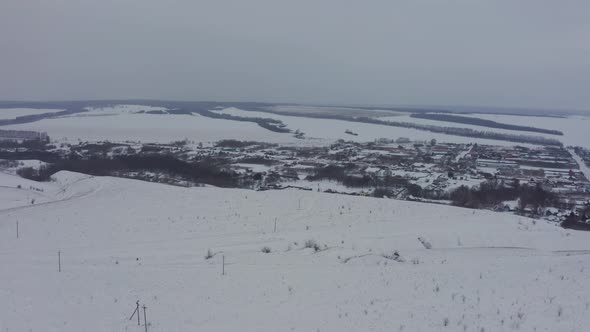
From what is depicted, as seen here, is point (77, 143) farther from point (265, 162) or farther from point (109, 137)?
point (265, 162)

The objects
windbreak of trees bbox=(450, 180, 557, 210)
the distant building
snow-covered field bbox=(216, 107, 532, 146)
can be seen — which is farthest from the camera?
snow-covered field bbox=(216, 107, 532, 146)

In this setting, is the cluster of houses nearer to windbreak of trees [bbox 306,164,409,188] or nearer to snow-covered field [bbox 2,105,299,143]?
snow-covered field [bbox 2,105,299,143]

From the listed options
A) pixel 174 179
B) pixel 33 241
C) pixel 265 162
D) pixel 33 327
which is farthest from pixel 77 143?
pixel 33 327

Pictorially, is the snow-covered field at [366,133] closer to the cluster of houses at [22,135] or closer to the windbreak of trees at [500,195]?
the windbreak of trees at [500,195]

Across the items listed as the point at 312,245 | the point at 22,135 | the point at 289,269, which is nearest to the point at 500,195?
the point at 312,245

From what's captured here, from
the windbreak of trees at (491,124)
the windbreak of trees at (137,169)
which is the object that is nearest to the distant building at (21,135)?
the windbreak of trees at (137,169)

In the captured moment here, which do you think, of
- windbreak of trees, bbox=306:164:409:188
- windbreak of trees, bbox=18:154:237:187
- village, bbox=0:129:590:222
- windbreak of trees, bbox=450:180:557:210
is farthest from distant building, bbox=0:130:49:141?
windbreak of trees, bbox=450:180:557:210

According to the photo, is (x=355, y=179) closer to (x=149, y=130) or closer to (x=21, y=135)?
(x=21, y=135)
